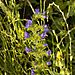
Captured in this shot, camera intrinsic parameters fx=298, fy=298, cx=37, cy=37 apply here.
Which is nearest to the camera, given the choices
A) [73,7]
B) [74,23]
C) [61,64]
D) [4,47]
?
[61,64]

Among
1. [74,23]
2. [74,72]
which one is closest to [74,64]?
[74,72]

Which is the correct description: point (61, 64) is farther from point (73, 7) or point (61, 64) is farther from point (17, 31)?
point (73, 7)

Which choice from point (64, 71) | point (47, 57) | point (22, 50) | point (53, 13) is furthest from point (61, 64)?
point (53, 13)

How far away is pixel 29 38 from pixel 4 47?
8.6 inches

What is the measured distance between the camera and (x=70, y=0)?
2205mm

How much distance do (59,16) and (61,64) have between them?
0.58 m

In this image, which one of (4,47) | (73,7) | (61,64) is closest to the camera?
(61,64)

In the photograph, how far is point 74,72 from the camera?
2201 mm

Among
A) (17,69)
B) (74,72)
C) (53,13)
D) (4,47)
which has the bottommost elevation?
(74,72)

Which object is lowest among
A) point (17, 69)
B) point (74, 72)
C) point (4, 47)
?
point (74, 72)

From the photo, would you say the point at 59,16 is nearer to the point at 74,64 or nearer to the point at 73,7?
the point at 73,7

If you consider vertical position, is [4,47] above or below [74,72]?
above

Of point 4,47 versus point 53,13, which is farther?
point 53,13

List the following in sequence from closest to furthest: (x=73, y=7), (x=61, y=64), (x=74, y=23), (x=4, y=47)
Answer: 1. (x=61, y=64)
2. (x=4, y=47)
3. (x=73, y=7)
4. (x=74, y=23)
